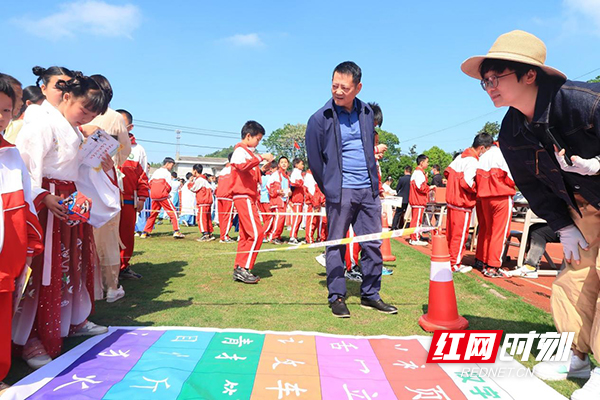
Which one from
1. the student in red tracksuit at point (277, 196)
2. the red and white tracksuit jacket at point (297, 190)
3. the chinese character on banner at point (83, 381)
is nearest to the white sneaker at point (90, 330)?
the chinese character on banner at point (83, 381)

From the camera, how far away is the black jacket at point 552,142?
220cm

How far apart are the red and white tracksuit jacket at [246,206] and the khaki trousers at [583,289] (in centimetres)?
347

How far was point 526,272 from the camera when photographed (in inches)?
240

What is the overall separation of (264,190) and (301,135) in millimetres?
63733

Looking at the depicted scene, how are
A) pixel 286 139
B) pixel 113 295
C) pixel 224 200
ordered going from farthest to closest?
pixel 286 139 < pixel 224 200 < pixel 113 295

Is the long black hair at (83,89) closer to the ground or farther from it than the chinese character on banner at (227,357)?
farther from it

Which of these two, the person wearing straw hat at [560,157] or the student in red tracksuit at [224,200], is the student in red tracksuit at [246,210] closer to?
the student in red tracksuit at [224,200]

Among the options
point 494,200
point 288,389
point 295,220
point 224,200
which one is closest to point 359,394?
point 288,389

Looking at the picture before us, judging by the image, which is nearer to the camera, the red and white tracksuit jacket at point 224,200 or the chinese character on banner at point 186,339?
the chinese character on banner at point 186,339

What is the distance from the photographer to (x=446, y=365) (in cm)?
259

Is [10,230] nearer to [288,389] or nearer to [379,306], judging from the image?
[288,389]

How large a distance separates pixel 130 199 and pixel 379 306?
11.7 ft

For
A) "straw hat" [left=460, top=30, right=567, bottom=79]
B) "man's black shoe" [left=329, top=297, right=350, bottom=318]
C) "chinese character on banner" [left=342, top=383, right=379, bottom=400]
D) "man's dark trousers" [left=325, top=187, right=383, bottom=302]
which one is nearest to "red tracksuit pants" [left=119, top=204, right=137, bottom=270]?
"man's dark trousers" [left=325, top=187, right=383, bottom=302]

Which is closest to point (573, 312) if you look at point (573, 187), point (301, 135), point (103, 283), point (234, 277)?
point (573, 187)
